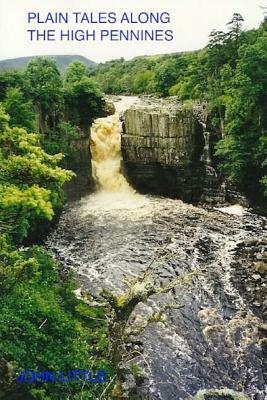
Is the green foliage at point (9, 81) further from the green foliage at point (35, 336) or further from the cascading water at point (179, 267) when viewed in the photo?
the green foliage at point (35, 336)

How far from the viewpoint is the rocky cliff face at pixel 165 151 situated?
32812 mm

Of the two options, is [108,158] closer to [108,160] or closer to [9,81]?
[108,160]

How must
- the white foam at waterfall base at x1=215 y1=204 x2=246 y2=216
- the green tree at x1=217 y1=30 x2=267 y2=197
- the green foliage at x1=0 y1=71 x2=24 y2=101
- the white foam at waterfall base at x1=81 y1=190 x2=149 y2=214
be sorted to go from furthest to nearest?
the white foam at waterfall base at x1=81 y1=190 x2=149 y2=214
the white foam at waterfall base at x1=215 y1=204 x2=246 y2=216
the green tree at x1=217 y1=30 x2=267 y2=197
the green foliage at x1=0 y1=71 x2=24 y2=101

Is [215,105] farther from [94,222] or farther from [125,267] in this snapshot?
[125,267]

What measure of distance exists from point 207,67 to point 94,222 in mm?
19229

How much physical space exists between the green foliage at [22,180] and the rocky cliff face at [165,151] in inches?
835

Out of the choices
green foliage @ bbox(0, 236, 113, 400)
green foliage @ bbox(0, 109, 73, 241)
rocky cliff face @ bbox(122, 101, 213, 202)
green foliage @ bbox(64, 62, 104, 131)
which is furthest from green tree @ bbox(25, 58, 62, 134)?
green foliage @ bbox(0, 236, 113, 400)

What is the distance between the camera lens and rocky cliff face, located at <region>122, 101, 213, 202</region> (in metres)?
32.8

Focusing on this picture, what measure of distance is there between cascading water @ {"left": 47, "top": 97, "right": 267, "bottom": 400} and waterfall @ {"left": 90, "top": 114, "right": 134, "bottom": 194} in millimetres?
76

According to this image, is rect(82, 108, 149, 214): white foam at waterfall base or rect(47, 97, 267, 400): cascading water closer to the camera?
rect(47, 97, 267, 400): cascading water

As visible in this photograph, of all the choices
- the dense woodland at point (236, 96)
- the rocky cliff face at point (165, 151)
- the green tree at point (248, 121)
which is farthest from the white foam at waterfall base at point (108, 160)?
the green tree at point (248, 121)

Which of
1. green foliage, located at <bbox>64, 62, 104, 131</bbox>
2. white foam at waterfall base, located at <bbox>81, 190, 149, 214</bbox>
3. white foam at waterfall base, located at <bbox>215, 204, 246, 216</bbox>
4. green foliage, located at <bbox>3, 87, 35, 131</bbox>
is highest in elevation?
green foliage, located at <bbox>64, 62, 104, 131</bbox>

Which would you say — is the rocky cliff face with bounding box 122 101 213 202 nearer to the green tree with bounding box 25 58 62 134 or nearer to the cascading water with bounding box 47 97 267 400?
the cascading water with bounding box 47 97 267 400

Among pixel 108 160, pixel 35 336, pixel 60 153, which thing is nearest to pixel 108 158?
pixel 108 160
